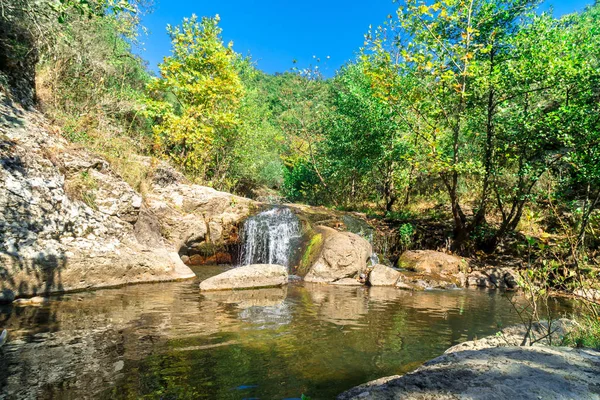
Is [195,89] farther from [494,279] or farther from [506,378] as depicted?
[506,378]

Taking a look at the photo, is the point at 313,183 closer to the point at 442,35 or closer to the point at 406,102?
the point at 406,102

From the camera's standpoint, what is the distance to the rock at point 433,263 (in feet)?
38.2

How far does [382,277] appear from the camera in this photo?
10.2 metres

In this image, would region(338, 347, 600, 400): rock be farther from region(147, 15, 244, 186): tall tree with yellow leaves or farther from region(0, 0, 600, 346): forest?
region(147, 15, 244, 186): tall tree with yellow leaves

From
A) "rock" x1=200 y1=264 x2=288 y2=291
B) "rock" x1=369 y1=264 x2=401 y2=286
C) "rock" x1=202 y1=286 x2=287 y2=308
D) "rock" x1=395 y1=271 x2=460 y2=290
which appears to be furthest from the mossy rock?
"rock" x1=395 y1=271 x2=460 y2=290

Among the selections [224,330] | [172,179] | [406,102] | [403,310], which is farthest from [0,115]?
[406,102]

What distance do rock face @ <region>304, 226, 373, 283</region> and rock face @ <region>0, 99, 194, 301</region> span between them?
3930 mm

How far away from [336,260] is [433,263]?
3.66m

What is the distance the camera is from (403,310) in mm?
7242

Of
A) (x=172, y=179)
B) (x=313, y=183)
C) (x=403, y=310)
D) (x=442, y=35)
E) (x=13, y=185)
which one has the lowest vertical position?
(x=403, y=310)

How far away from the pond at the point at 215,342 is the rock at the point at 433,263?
3.68 metres

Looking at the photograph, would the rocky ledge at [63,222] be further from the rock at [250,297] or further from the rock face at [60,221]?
the rock at [250,297]

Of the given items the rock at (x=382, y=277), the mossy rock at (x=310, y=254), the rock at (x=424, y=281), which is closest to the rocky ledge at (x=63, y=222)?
the mossy rock at (x=310, y=254)

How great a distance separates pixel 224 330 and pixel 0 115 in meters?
6.39
